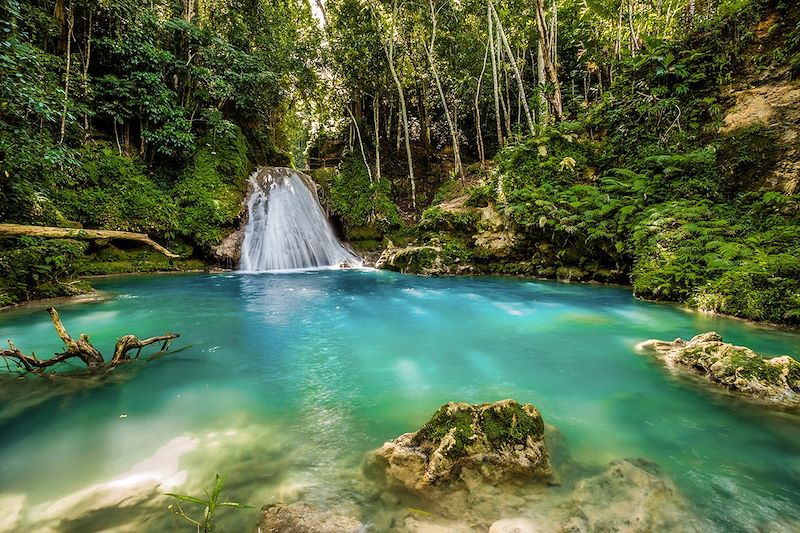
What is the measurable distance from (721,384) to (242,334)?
5.99 meters

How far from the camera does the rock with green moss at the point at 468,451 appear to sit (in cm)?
232

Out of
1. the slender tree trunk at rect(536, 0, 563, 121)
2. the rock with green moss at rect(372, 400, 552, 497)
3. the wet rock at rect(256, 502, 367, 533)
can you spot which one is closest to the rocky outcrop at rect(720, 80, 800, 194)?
the slender tree trunk at rect(536, 0, 563, 121)

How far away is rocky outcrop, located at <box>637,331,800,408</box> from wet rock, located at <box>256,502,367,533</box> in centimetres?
376

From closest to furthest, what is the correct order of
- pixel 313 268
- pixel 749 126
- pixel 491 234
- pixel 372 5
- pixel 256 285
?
pixel 749 126 < pixel 256 285 < pixel 491 234 < pixel 313 268 < pixel 372 5

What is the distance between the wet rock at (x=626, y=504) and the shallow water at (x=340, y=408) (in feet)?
0.47

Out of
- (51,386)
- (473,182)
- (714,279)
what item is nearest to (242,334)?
(51,386)

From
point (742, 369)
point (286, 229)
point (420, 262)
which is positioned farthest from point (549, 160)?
point (286, 229)

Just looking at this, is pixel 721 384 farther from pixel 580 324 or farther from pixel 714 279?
pixel 714 279

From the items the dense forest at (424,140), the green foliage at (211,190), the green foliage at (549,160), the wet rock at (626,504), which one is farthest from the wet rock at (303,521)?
the green foliage at (211,190)

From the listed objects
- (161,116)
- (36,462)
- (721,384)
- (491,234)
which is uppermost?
(161,116)

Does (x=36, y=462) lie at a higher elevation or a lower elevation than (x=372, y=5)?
lower

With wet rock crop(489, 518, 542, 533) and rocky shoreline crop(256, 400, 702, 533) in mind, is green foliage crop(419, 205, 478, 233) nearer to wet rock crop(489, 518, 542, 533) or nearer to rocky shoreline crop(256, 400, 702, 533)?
rocky shoreline crop(256, 400, 702, 533)

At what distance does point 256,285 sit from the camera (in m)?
10.5

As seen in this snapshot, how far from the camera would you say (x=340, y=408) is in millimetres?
3463
